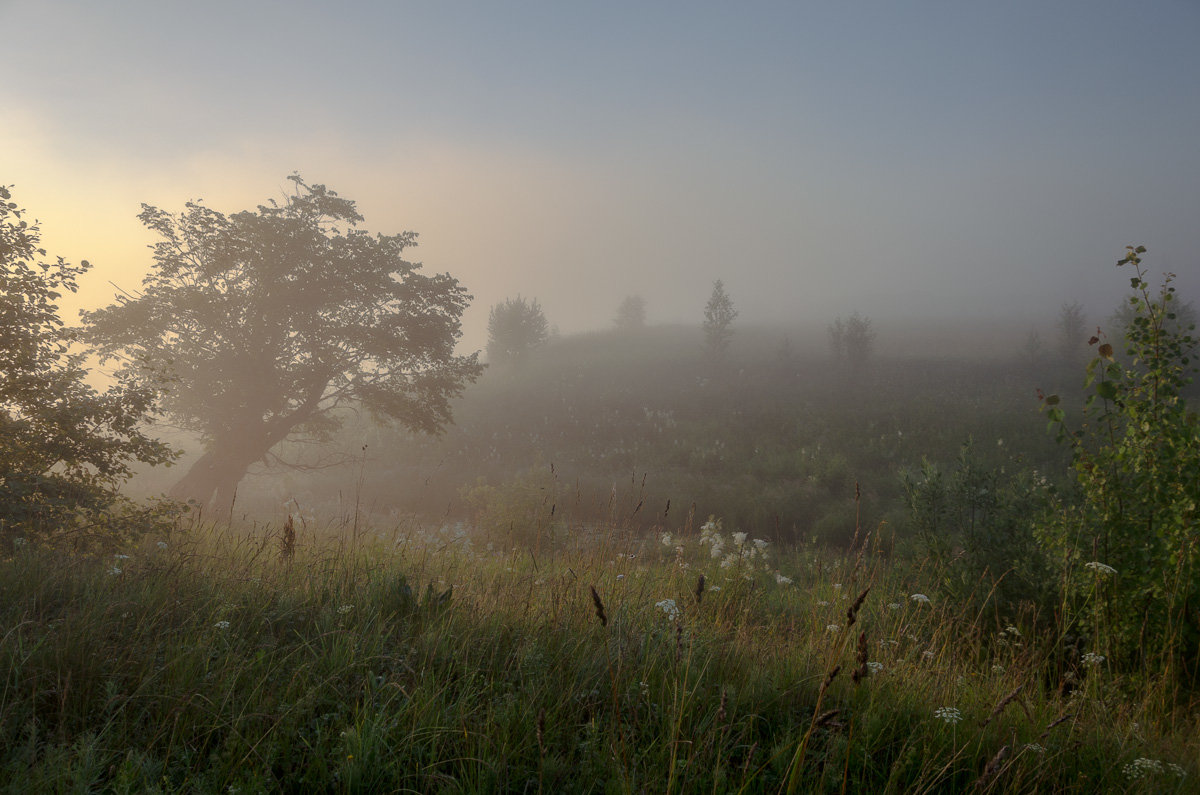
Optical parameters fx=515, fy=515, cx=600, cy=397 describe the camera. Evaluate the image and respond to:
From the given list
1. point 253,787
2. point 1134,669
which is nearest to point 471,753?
point 253,787

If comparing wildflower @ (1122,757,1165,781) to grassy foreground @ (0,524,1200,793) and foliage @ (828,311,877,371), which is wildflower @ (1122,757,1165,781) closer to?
grassy foreground @ (0,524,1200,793)

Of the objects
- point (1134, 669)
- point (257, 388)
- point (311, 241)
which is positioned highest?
point (311, 241)

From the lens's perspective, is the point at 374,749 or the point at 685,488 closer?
the point at 374,749

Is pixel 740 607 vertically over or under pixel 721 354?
under

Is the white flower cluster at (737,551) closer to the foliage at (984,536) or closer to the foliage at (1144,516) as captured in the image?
the foliage at (984,536)

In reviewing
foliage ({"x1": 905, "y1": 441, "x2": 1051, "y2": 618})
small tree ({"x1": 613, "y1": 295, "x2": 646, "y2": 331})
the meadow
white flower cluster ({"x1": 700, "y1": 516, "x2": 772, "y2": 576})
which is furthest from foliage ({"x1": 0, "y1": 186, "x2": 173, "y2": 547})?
small tree ({"x1": 613, "y1": 295, "x2": 646, "y2": 331})

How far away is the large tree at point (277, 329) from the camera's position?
42.5ft

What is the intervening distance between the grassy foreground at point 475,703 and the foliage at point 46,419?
4.30 ft

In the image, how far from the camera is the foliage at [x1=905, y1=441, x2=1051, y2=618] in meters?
5.60

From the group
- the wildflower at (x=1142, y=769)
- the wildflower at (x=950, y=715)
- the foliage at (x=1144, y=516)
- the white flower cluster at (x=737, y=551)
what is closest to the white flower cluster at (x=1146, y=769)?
the wildflower at (x=1142, y=769)

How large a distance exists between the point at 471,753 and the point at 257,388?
14386 millimetres

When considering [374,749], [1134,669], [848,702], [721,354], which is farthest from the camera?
[721,354]

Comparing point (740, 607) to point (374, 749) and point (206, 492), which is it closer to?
point (374, 749)

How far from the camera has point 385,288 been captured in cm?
1458
